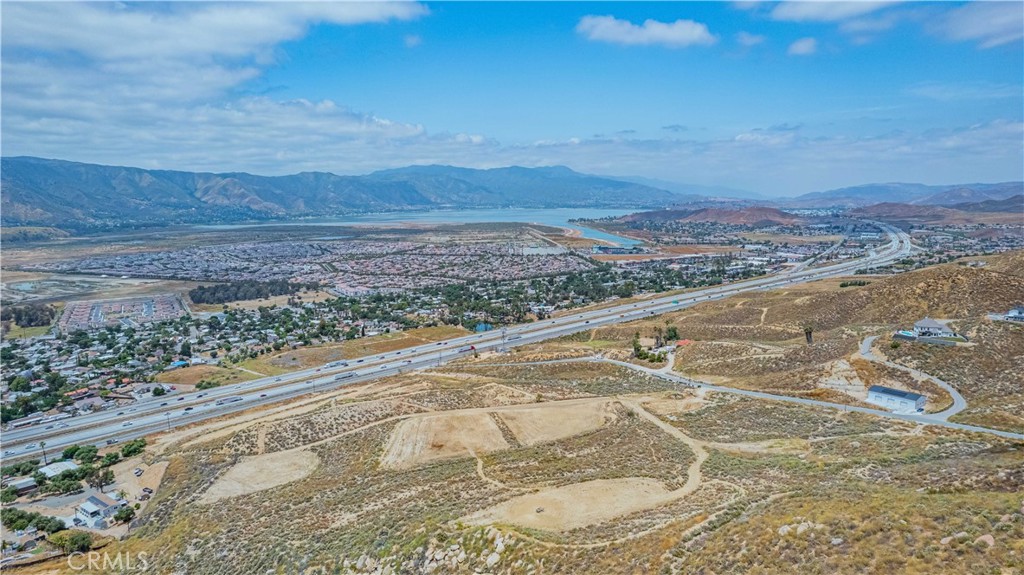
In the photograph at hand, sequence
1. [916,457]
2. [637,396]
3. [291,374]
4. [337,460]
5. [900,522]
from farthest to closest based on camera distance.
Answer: [291,374], [637,396], [337,460], [916,457], [900,522]

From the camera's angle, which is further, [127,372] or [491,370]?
[127,372]

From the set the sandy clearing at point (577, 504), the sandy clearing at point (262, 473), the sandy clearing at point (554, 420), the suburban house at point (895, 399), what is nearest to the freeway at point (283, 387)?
Result: the sandy clearing at point (262, 473)

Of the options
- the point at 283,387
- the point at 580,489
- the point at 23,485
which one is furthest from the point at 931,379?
the point at 23,485

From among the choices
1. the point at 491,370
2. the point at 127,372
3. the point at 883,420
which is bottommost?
the point at 127,372

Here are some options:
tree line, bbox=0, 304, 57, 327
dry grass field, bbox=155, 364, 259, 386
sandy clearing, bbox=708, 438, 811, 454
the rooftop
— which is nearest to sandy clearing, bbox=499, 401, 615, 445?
sandy clearing, bbox=708, 438, 811, 454

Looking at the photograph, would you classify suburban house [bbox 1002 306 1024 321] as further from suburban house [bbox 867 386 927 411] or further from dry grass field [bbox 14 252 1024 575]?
suburban house [bbox 867 386 927 411]

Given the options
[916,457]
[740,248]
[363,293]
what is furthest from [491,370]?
[740,248]

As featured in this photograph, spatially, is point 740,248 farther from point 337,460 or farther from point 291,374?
point 337,460
